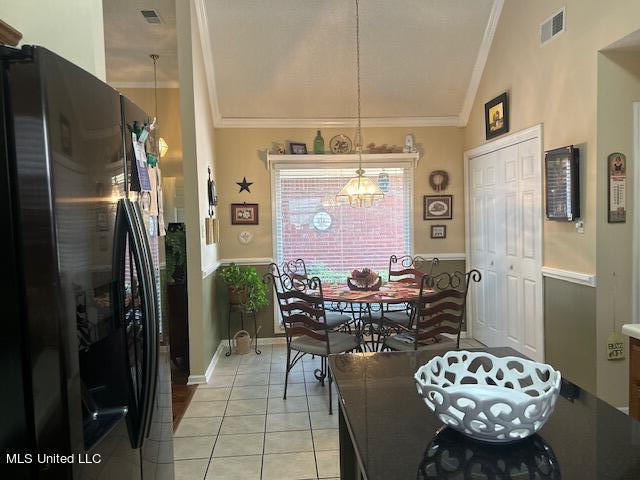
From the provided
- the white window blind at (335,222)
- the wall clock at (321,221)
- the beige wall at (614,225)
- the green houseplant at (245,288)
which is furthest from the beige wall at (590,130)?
the green houseplant at (245,288)

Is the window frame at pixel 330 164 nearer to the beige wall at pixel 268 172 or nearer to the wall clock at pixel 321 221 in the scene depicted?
the beige wall at pixel 268 172

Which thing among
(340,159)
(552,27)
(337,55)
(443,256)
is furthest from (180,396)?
(552,27)

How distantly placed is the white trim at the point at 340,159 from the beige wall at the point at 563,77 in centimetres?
128

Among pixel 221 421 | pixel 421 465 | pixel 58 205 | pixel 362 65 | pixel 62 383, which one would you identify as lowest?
pixel 221 421

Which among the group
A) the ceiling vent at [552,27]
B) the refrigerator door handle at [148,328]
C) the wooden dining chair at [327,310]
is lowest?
the wooden dining chair at [327,310]

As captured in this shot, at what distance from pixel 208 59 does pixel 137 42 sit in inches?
27.0

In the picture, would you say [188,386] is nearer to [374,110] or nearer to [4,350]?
[4,350]

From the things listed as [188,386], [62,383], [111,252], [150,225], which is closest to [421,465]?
[62,383]

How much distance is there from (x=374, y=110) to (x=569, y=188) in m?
2.52

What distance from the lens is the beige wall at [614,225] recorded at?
2947mm

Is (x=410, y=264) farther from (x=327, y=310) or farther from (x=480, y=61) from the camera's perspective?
(x=480, y=61)

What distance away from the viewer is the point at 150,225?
4.94 feet

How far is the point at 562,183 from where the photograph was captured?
332 centimetres

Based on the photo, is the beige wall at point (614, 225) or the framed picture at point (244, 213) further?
the framed picture at point (244, 213)
